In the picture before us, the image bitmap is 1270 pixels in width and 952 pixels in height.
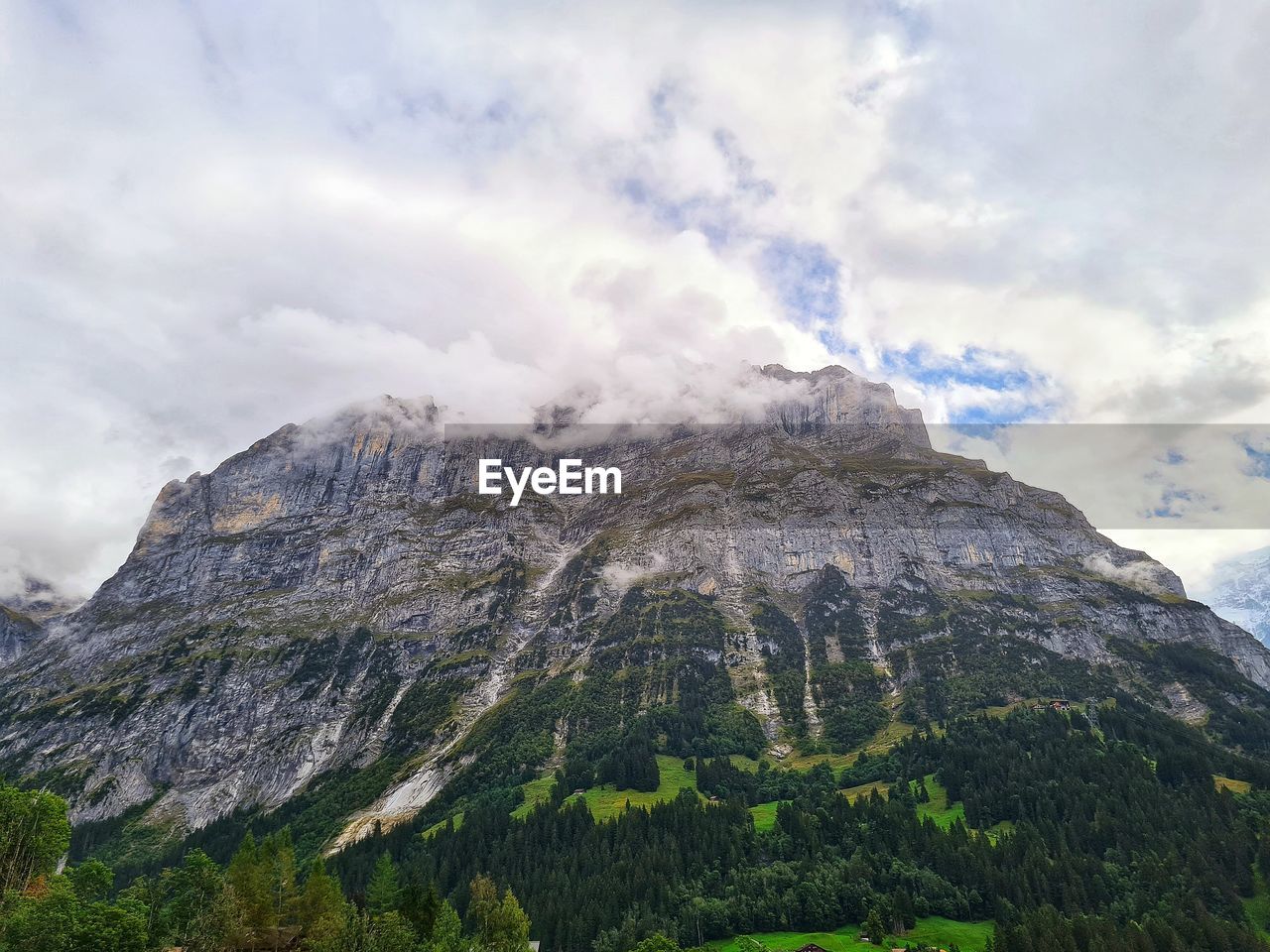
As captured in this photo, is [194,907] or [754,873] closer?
[194,907]

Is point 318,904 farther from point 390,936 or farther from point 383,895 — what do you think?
point 390,936

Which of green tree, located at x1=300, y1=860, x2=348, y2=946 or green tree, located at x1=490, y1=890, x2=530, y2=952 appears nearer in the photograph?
green tree, located at x1=300, y1=860, x2=348, y2=946

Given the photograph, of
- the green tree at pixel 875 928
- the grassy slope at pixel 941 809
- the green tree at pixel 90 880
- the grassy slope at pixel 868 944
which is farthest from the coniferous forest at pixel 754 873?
the grassy slope at pixel 868 944

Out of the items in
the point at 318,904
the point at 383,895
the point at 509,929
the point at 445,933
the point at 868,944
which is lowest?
the point at 868,944

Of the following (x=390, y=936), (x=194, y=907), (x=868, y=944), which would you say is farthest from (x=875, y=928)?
(x=194, y=907)

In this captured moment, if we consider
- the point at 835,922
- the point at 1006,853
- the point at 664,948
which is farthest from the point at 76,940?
the point at 1006,853

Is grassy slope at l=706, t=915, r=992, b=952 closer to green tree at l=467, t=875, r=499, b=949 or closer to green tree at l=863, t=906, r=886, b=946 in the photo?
green tree at l=863, t=906, r=886, b=946

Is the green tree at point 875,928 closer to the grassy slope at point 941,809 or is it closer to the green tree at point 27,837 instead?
the grassy slope at point 941,809

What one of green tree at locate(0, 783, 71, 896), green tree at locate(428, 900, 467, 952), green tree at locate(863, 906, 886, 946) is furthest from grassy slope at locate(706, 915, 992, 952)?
green tree at locate(0, 783, 71, 896)

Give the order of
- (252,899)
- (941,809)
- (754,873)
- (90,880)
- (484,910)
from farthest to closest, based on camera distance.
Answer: (941,809), (754,873), (484,910), (90,880), (252,899)
